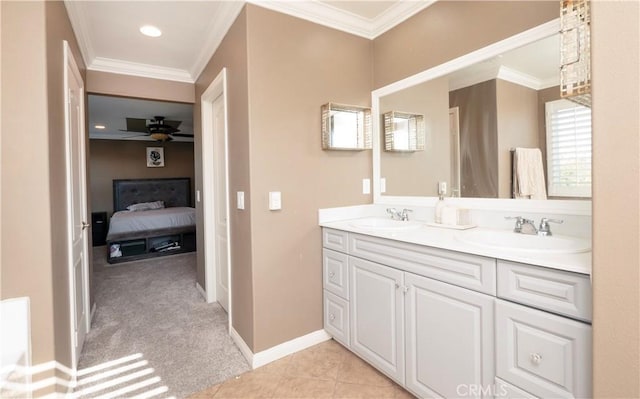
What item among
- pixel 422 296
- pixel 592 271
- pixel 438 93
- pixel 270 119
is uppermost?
pixel 438 93

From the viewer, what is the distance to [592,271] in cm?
92

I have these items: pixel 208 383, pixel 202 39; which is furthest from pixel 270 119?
pixel 208 383

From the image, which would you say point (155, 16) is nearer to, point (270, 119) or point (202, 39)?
point (202, 39)

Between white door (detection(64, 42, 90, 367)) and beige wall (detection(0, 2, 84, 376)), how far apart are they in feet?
1.50

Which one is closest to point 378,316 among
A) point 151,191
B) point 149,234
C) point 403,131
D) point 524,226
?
point 524,226

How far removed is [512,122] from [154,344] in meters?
2.91

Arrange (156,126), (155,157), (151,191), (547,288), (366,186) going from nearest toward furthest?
(547,288)
(366,186)
(156,126)
(151,191)
(155,157)

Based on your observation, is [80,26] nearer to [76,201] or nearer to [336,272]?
[76,201]

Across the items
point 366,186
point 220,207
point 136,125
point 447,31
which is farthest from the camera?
point 136,125

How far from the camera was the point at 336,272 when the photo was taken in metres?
2.21

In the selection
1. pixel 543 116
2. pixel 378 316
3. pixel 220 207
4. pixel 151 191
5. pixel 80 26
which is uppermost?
pixel 80 26

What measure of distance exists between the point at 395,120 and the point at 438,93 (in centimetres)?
40

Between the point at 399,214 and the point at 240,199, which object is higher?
the point at 240,199

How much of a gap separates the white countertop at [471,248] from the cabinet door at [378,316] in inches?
8.0
